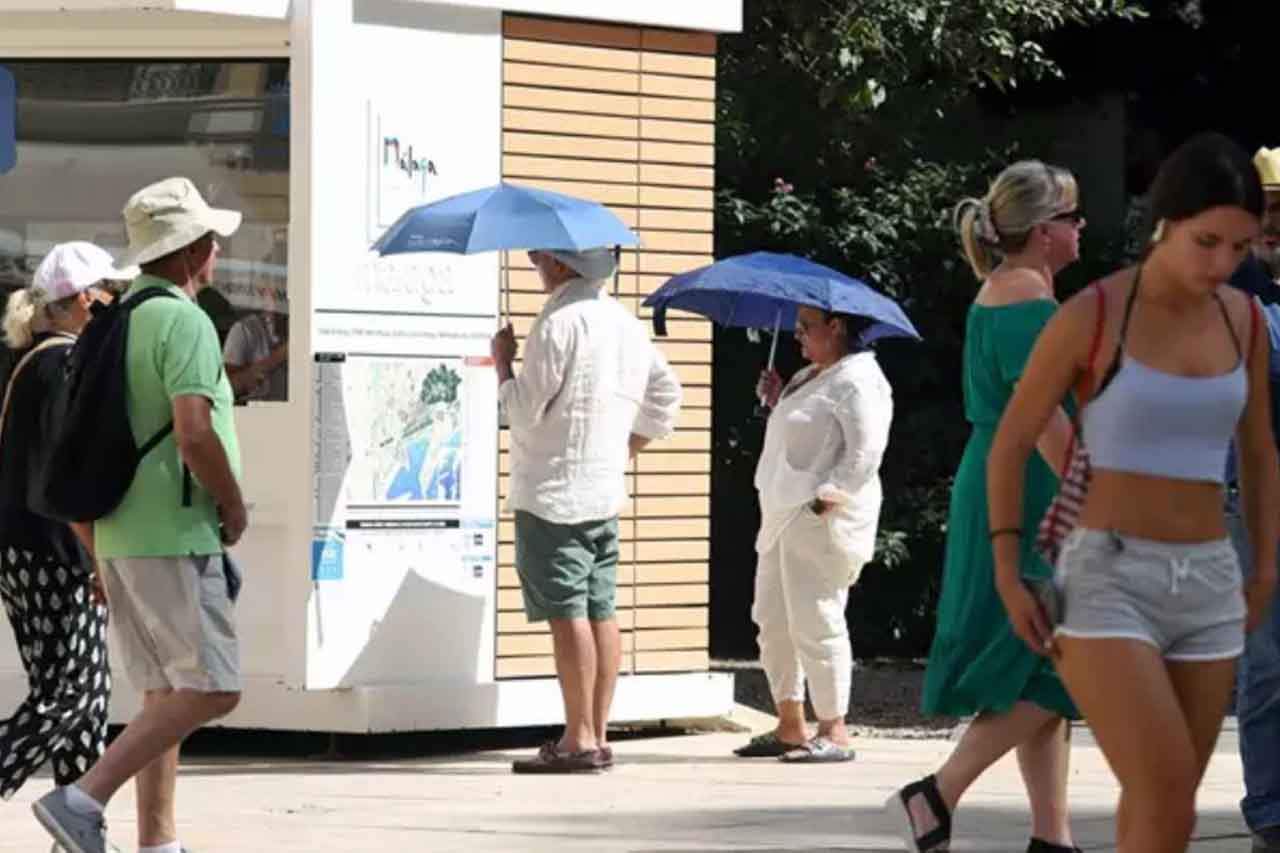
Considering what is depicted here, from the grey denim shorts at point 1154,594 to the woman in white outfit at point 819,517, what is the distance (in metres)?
5.18

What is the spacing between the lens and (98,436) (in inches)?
297

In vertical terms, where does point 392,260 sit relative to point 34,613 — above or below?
above

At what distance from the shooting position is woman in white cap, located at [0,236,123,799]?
28.3 feet

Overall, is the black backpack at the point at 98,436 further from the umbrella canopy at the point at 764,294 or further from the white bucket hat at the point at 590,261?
the umbrella canopy at the point at 764,294

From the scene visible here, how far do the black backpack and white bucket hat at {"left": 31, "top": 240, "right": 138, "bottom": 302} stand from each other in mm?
1132

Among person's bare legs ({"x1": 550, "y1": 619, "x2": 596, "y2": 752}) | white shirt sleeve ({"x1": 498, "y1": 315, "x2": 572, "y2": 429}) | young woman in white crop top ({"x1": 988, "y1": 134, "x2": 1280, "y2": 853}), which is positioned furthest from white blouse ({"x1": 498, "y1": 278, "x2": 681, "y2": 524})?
young woman in white crop top ({"x1": 988, "y1": 134, "x2": 1280, "y2": 853})

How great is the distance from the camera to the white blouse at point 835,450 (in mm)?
10984

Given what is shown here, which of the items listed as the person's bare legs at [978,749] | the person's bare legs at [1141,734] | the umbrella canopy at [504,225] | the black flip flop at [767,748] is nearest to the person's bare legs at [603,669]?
the black flip flop at [767,748]

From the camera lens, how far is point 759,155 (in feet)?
54.9

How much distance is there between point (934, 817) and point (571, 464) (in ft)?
12.1

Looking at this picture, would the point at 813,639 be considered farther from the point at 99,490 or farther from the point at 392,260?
the point at 99,490

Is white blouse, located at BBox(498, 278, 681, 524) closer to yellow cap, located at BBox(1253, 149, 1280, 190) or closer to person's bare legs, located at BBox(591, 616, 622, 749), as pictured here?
person's bare legs, located at BBox(591, 616, 622, 749)

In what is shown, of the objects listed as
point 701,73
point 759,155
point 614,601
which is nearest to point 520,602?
point 614,601

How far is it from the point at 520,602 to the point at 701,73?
7.23 feet
